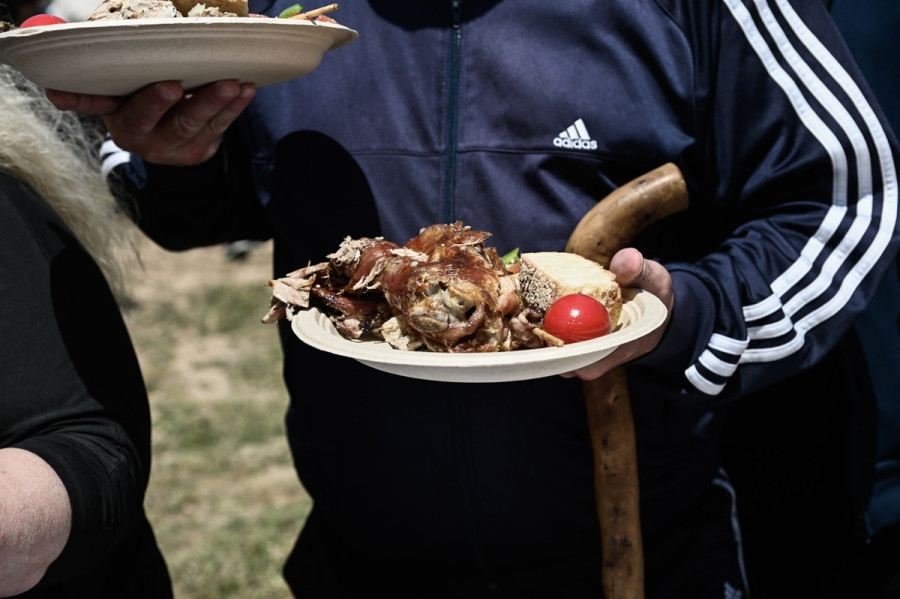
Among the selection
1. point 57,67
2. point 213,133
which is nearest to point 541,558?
point 213,133

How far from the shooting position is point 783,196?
5.77 ft

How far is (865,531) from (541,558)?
822mm

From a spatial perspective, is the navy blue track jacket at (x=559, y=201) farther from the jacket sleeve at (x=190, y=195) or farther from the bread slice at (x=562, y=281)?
the bread slice at (x=562, y=281)

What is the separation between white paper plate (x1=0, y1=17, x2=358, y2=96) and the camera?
4.46 feet

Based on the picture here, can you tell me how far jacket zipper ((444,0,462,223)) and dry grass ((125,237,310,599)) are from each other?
0.85 metres

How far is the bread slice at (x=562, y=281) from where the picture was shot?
143cm

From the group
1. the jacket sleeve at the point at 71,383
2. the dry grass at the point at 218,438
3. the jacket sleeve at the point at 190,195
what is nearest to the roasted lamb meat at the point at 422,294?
the jacket sleeve at the point at 71,383

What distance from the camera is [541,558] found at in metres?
1.92

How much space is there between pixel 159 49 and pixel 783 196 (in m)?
1.16

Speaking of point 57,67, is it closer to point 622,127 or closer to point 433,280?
point 433,280

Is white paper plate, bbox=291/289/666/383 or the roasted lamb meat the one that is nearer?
white paper plate, bbox=291/289/666/383

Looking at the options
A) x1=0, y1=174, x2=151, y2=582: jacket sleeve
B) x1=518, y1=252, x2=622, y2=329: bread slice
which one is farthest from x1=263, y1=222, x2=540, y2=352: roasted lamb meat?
x1=0, y1=174, x2=151, y2=582: jacket sleeve

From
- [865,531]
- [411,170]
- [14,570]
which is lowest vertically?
[865,531]

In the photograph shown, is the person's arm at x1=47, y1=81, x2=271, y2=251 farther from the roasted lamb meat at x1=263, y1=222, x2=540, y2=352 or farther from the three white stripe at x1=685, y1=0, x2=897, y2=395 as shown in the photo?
the three white stripe at x1=685, y1=0, x2=897, y2=395
